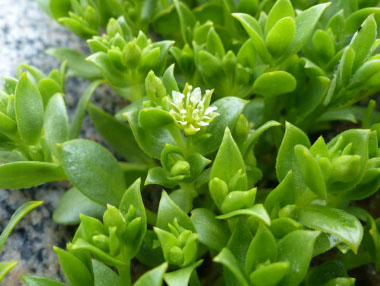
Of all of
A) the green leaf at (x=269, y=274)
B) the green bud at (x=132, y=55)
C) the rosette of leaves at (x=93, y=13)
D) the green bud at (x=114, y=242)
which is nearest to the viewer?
the green leaf at (x=269, y=274)

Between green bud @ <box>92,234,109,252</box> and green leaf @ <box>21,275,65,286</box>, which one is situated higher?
green bud @ <box>92,234,109,252</box>

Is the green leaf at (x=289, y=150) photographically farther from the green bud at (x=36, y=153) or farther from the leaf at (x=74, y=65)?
the leaf at (x=74, y=65)

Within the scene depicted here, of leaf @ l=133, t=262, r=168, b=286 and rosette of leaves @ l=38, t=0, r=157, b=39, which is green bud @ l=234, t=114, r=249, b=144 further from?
rosette of leaves @ l=38, t=0, r=157, b=39

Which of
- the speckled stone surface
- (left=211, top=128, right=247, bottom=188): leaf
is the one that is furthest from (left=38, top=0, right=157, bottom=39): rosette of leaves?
(left=211, top=128, right=247, bottom=188): leaf

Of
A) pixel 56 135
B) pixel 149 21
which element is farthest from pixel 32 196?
pixel 149 21

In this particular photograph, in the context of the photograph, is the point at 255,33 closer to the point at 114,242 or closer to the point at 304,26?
the point at 304,26

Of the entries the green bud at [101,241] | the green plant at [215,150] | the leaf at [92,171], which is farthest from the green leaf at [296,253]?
the leaf at [92,171]

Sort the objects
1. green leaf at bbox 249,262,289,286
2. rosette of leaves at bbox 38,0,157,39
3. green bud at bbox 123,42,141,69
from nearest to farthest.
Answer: green leaf at bbox 249,262,289,286
green bud at bbox 123,42,141,69
rosette of leaves at bbox 38,0,157,39
